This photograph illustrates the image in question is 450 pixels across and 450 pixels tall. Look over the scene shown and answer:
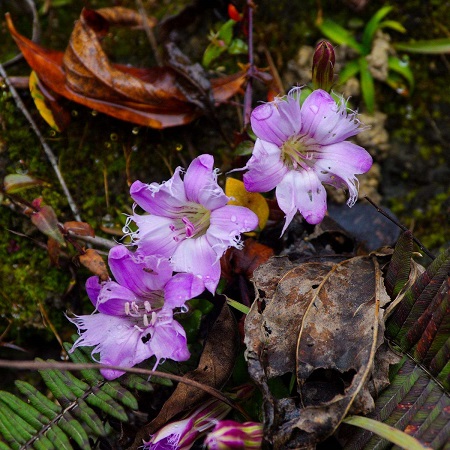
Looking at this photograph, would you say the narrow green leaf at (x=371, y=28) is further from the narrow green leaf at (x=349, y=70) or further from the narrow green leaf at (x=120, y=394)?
the narrow green leaf at (x=120, y=394)

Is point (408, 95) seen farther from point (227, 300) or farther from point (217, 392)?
point (217, 392)

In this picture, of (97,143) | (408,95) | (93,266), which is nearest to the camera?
(93,266)

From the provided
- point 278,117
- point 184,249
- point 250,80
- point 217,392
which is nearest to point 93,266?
point 184,249

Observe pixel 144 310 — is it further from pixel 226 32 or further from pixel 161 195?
pixel 226 32

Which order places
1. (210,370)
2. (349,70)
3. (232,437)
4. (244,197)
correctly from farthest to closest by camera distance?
1. (349,70)
2. (244,197)
3. (210,370)
4. (232,437)

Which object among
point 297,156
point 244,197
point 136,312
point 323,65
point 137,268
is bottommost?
point 136,312

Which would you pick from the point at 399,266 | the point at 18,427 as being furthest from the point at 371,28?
the point at 18,427

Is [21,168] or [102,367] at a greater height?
[102,367]
